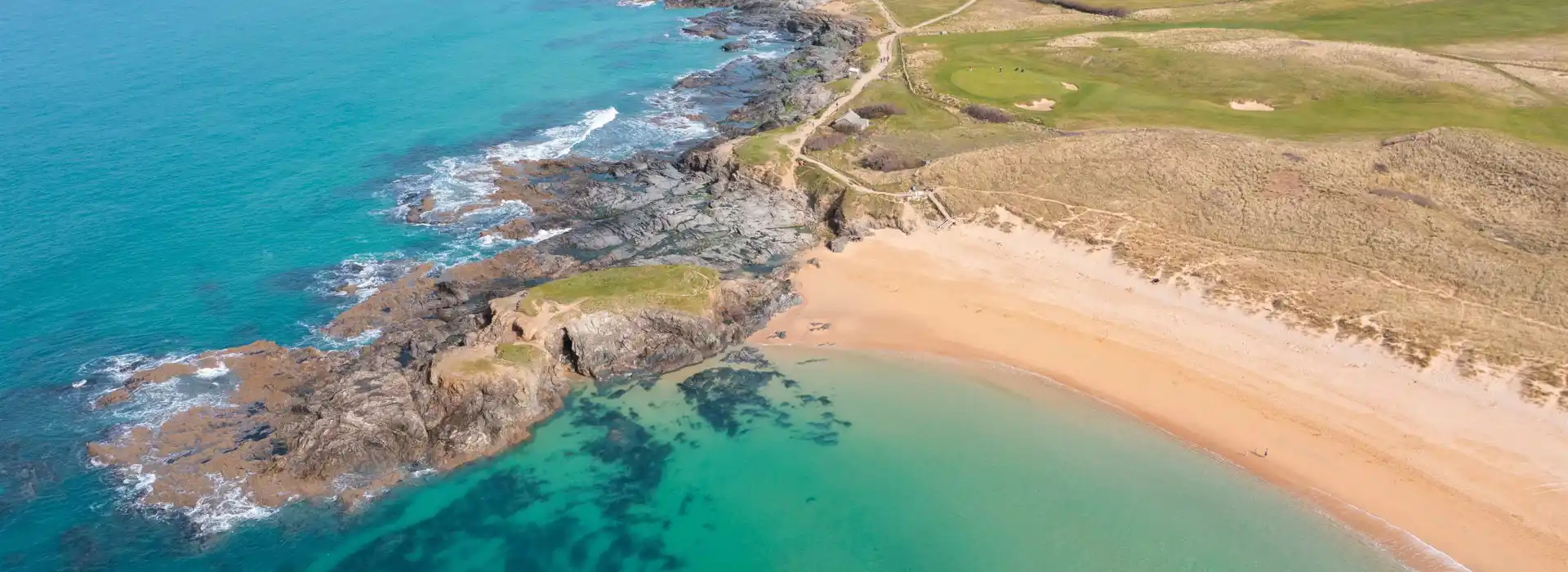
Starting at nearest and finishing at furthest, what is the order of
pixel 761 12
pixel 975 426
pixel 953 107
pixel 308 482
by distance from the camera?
1. pixel 308 482
2. pixel 975 426
3. pixel 953 107
4. pixel 761 12

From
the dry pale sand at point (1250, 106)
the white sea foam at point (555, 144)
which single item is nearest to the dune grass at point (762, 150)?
the white sea foam at point (555, 144)

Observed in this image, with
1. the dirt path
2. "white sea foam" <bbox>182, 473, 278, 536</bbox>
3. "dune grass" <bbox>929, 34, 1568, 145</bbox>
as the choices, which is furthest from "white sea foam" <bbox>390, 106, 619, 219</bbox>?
"dune grass" <bbox>929, 34, 1568, 145</bbox>

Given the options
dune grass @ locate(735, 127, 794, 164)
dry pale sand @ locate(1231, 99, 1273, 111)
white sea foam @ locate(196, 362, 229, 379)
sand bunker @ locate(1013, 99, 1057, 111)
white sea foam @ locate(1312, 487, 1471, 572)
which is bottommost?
white sea foam @ locate(1312, 487, 1471, 572)

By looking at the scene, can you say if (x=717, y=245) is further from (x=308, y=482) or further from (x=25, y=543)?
(x=25, y=543)

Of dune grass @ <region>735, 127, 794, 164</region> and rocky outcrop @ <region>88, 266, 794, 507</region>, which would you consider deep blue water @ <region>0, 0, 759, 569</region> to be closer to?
rocky outcrop @ <region>88, 266, 794, 507</region>

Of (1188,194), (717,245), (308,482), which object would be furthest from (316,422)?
(1188,194)

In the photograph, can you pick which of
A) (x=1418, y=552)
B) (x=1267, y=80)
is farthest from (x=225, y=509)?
(x=1267, y=80)
